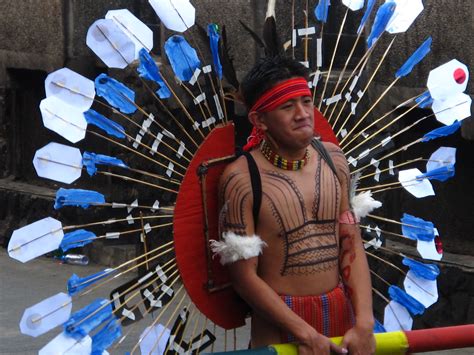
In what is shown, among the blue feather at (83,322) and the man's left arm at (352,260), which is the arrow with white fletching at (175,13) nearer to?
the man's left arm at (352,260)

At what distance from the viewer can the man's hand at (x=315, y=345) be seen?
12.2 ft

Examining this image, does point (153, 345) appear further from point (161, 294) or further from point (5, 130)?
point (5, 130)

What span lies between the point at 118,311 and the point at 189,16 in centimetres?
109

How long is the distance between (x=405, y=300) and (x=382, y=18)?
1.11 m

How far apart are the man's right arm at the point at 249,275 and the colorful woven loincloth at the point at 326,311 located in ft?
0.36

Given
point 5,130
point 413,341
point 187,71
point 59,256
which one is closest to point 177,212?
point 187,71

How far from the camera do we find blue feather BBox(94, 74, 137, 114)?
4.23 m

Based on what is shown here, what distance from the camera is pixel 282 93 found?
393 cm

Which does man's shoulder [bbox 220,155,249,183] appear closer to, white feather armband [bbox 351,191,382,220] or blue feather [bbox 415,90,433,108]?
white feather armband [bbox 351,191,382,220]

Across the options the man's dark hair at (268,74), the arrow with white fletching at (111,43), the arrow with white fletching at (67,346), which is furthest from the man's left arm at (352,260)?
the arrow with white fletching at (67,346)

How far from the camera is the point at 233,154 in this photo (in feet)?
13.5

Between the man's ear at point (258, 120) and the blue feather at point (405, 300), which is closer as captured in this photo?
the man's ear at point (258, 120)

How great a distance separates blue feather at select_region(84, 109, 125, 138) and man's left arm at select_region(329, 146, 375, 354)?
30.4 inches

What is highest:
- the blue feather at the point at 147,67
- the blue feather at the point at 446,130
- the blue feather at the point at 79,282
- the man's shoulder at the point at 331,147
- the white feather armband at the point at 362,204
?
the blue feather at the point at 147,67
